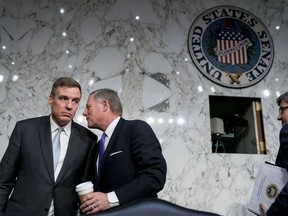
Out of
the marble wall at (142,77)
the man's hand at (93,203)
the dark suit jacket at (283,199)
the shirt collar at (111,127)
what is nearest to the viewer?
the man's hand at (93,203)

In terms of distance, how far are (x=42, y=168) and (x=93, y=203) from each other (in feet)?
1.22

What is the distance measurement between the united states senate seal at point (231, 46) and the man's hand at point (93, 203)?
179cm

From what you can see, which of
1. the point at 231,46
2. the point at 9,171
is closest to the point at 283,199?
the point at 9,171

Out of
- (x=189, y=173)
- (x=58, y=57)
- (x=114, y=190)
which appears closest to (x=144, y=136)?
(x=114, y=190)

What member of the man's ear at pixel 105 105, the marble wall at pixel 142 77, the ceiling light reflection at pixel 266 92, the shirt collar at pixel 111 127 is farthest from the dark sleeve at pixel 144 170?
the ceiling light reflection at pixel 266 92

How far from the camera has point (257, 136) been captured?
2.96 metres

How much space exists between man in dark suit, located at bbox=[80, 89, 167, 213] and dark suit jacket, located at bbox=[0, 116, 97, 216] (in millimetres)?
129

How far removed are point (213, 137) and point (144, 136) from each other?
1.45 m

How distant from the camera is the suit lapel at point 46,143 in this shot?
165 centimetres

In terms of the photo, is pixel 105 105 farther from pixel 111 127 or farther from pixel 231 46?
pixel 231 46

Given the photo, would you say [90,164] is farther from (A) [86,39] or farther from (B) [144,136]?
(A) [86,39]

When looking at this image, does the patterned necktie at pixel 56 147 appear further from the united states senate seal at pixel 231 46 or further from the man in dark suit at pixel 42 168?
the united states senate seal at pixel 231 46

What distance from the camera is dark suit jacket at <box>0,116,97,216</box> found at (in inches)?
62.9

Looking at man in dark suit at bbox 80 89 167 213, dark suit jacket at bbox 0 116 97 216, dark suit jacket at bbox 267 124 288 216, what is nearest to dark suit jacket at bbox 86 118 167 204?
man in dark suit at bbox 80 89 167 213
